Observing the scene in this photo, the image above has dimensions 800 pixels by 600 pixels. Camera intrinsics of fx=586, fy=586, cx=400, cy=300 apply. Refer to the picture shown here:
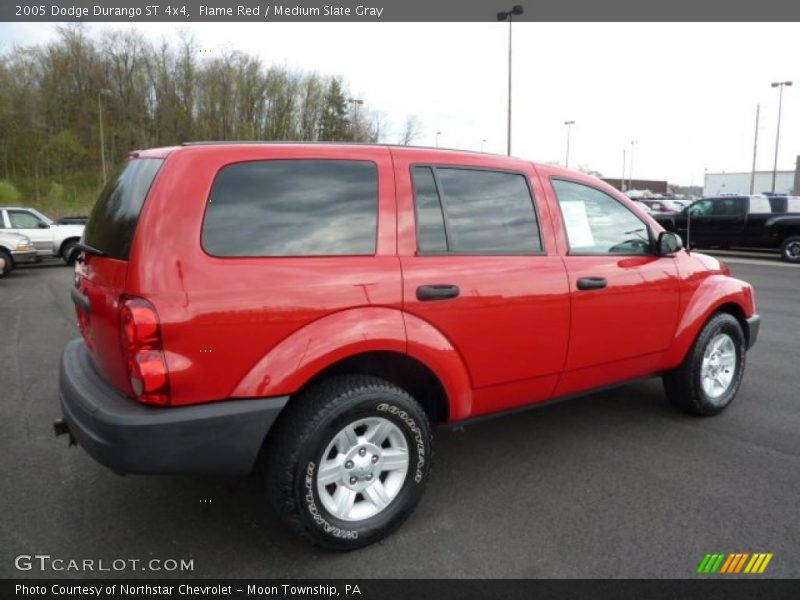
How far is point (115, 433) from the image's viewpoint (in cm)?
229

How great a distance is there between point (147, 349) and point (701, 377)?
146 inches

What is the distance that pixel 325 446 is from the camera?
2.56 m

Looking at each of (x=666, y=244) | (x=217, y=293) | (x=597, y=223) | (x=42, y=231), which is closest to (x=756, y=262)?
(x=666, y=244)

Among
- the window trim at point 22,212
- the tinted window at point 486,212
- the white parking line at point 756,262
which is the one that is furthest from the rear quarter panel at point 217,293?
the window trim at point 22,212

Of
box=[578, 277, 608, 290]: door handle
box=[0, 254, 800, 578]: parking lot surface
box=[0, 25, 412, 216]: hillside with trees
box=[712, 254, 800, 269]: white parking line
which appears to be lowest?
box=[0, 254, 800, 578]: parking lot surface

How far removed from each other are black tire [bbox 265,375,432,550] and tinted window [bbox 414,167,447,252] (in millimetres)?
732

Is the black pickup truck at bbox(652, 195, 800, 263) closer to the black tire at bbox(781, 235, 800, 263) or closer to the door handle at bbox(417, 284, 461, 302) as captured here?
the black tire at bbox(781, 235, 800, 263)

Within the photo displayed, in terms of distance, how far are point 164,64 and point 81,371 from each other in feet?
164

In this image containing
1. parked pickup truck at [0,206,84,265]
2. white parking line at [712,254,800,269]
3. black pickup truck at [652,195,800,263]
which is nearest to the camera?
white parking line at [712,254,800,269]

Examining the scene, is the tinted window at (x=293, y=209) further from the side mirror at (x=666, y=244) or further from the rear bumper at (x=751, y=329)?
the rear bumper at (x=751, y=329)

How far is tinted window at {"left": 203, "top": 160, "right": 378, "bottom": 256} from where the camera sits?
247 centimetres

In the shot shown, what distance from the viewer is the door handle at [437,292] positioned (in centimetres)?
280

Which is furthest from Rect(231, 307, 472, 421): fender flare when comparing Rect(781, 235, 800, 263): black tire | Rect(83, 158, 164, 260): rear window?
Rect(781, 235, 800, 263): black tire

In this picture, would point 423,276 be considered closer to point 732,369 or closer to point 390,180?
point 390,180
